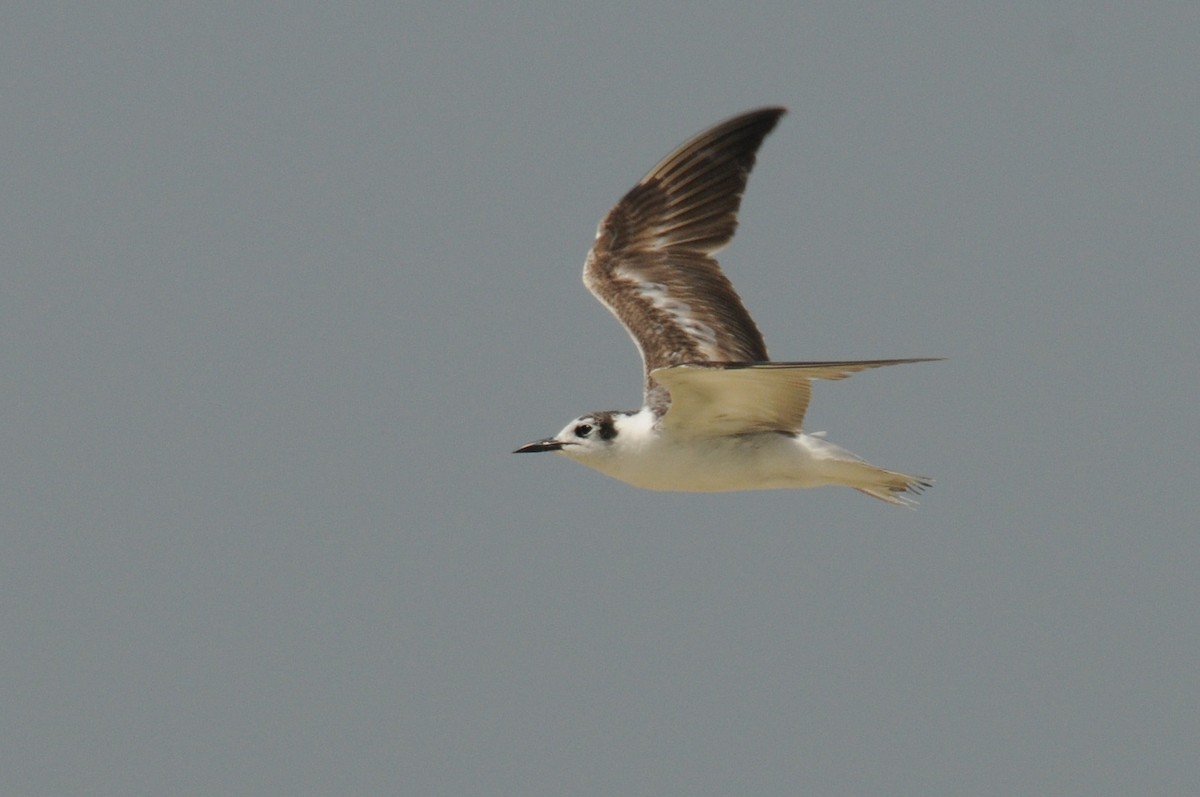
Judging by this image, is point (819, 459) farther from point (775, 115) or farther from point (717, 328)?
point (775, 115)

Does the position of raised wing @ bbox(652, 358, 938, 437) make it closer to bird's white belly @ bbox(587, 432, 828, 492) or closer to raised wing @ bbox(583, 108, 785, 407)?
bird's white belly @ bbox(587, 432, 828, 492)

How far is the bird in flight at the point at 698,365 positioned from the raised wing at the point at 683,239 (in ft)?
0.03

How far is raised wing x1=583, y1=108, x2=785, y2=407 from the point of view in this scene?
43.2 feet

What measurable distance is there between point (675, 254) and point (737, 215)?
1.92 ft

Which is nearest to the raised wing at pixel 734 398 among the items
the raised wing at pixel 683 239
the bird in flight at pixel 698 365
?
the bird in flight at pixel 698 365

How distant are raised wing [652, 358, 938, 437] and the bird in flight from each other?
0.01m

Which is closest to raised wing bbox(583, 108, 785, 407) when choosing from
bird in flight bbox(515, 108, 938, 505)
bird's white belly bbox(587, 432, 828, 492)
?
bird in flight bbox(515, 108, 938, 505)

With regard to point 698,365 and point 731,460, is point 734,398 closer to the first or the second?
point 731,460

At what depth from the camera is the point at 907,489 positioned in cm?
1167

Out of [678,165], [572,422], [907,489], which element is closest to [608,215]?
[678,165]

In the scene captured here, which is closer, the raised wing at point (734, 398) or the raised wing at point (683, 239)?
the raised wing at point (734, 398)

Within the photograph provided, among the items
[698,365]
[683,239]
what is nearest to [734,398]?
[698,365]

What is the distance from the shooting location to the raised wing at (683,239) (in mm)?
13164

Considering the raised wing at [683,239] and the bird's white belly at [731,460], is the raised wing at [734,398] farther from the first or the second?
the raised wing at [683,239]
